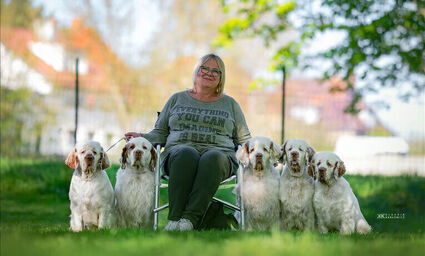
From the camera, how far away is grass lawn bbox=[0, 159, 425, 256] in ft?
9.44

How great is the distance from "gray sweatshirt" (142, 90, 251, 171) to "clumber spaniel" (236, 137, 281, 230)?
0.23 meters

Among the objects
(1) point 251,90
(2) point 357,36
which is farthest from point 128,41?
(2) point 357,36

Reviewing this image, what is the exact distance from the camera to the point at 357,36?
818 centimetres

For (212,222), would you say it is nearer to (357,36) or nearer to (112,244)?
(112,244)

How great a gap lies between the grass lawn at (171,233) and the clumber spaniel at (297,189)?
613 millimetres

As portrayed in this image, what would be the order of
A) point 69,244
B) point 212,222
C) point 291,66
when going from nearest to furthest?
point 69,244 < point 212,222 < point 291,66

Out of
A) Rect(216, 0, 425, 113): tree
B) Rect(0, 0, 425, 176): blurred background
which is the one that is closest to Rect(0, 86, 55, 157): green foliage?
Rect(0, 0, 425, 176): blurred background

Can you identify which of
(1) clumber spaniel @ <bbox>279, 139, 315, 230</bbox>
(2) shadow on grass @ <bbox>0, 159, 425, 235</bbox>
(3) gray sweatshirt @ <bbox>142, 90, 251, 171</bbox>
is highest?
(3) gray sweatshirt @ <bbox>142, 90, 251, 171</bbox>

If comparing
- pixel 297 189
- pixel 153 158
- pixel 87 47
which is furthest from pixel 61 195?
pixel 87 47

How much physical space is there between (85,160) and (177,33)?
16.6 metres

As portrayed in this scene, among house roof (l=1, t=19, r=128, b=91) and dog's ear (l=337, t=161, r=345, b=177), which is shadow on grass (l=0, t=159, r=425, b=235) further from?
house roof (l=1, t=19, r=128, b=91)

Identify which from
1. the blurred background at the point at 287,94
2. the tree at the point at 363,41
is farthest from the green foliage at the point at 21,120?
the tree at the point at 363,41

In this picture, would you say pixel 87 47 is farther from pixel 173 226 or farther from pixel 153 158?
pixel 173 226

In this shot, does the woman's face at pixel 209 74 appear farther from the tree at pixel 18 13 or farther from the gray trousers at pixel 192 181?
the tree at pixel 18 13
